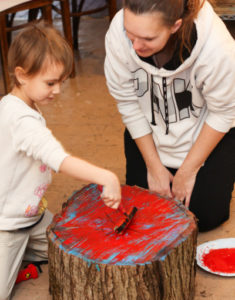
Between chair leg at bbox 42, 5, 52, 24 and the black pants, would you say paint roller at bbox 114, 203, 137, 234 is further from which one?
chair leg at bbox 42, 5, 52, 24

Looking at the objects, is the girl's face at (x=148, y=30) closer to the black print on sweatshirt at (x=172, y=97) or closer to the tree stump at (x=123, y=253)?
the black print on sweatshirt at (x=172, y=97)

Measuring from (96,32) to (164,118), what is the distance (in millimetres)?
2779

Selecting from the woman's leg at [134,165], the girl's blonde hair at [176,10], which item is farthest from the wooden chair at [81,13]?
the girl's blonde hair at [176,10]

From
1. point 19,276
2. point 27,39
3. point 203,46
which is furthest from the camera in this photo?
point 19,276

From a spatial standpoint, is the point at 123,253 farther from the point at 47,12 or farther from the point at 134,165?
the point at 47,12

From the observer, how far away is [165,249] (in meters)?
1.40

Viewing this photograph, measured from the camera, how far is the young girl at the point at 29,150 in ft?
4.61

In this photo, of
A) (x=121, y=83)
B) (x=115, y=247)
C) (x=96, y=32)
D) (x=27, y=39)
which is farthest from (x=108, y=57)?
(x=96, y=32)

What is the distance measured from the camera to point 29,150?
1469 millimetres

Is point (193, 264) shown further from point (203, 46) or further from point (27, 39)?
point (27, 39)

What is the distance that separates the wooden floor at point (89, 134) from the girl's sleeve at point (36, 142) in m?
0.51

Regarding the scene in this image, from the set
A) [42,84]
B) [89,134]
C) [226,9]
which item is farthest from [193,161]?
[226,9]

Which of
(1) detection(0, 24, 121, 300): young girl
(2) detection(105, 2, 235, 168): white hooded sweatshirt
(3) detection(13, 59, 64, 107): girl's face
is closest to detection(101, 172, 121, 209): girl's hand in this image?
(1) detection(0, 24, 121, 300): young girl

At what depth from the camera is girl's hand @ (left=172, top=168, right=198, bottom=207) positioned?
183 cm
